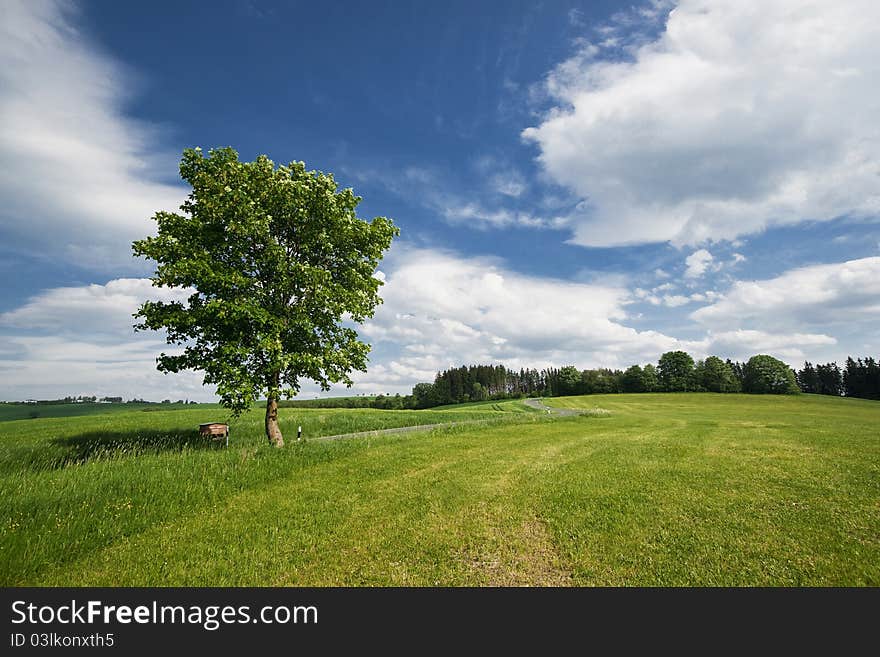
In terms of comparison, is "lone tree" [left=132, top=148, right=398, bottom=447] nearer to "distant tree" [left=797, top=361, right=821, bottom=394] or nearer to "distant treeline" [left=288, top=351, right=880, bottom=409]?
"distant treeline" [left=288, top=351, right=880, bottom=409]

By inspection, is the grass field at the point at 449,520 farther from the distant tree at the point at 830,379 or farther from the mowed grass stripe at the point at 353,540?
the distant tree at the point at 830,379

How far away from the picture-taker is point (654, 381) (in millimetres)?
119500

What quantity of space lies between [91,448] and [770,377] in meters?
139

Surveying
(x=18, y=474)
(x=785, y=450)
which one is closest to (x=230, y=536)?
(x=18, y=474)

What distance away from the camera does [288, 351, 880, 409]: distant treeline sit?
105 metres

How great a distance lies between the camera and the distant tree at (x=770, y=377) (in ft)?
334

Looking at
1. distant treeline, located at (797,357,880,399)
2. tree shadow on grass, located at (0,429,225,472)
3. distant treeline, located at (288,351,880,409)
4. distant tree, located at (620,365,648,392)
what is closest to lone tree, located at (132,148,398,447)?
tree shadow on grass, located at (0,429,225,472)

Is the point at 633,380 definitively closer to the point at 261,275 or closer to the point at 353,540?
the point at 261,275

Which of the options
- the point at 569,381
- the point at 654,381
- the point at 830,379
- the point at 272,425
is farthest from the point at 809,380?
the point at 272,425

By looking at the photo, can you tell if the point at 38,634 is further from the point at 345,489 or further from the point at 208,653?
the point at 345,489

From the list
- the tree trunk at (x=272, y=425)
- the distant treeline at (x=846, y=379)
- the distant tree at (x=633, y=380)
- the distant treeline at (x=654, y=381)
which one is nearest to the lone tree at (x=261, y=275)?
the tree trunk at (x=272, y=425)

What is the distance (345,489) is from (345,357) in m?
9.15

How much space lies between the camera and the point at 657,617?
16.3 ft

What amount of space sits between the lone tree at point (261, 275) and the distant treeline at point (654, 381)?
9194 centimetres
